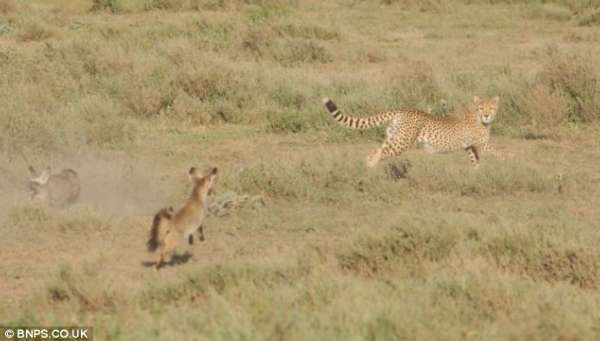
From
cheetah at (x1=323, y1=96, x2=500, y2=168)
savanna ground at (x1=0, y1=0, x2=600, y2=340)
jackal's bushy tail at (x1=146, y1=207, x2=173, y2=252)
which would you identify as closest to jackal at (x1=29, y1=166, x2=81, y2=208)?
savanna ground at (x1=0, y1=0, x2=600, y2=340)

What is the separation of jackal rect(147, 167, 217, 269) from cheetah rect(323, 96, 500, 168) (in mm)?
3483

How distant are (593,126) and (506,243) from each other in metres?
7.28

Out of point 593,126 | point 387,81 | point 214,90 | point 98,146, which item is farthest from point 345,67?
point 98,146

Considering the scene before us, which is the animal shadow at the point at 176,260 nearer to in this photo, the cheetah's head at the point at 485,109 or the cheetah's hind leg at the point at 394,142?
the cheetah's hind leg at the point at 394,142

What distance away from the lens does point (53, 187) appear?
11586 mm

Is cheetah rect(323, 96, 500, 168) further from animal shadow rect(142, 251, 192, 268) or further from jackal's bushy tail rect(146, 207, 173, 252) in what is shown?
jackal's bushy tail rect(146, 207, 173, 252)

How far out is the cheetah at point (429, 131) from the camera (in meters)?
13.3

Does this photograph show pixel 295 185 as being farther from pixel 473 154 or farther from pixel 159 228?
pixel 159 228

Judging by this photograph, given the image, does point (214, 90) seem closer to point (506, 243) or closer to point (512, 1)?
point (506, 243)

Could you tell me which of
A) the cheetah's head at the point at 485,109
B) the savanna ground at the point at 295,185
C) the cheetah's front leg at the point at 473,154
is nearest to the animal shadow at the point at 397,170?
the savanna ground at the point at 295,185

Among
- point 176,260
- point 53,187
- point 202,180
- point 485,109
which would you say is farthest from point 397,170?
point 176,260

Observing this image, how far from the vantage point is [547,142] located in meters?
15.4

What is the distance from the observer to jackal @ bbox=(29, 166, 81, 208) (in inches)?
456

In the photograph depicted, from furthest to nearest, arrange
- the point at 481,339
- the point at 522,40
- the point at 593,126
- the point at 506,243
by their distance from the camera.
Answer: the point at 522,40
the point at 593,126
the point at 506,243
the point at 481,339
